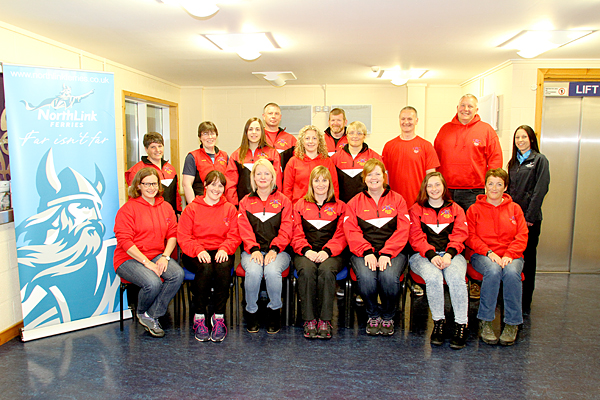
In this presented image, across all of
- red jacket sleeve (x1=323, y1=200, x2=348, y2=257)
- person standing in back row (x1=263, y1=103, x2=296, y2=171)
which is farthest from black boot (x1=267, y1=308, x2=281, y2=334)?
person standing in back row (x1=263, y1=103, x2=296, y2=171)

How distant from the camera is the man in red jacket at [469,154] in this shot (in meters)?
4.01

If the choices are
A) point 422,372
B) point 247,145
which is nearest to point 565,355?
point 422,372

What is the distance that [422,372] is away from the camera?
107 inches

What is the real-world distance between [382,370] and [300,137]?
2017 millimetres

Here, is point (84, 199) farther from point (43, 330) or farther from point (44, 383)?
point (44, 383)

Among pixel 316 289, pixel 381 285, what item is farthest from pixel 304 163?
pixel 381 285

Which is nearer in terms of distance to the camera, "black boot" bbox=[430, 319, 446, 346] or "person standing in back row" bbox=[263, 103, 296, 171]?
"black boot" bbox=[430, 319, 446, 346]

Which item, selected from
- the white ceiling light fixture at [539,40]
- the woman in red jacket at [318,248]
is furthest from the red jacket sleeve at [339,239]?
the white ceiling light fixture at [539,40]

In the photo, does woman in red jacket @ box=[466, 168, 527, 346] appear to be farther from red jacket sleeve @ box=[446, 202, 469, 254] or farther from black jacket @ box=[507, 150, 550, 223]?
black jacket @ box=[507, 150, 550, 223]

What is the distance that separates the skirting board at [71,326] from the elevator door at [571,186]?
4.86 metres

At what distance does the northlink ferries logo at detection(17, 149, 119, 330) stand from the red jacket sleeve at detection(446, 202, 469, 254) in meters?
2.75

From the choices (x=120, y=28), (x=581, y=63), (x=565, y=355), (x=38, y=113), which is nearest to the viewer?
(x=565, y=355)

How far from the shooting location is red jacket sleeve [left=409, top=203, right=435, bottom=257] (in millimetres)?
3340

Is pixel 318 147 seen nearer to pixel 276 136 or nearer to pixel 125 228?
pixel 276 136
